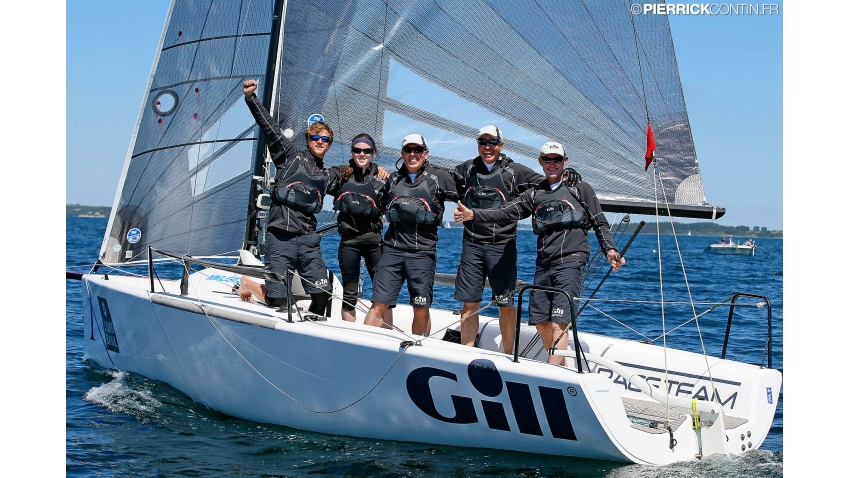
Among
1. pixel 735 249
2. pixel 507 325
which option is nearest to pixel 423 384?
pixel 507 325

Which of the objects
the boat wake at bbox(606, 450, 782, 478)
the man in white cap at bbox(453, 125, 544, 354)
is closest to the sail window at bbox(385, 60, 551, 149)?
the man in white cap at bbox(453, 125, 544, 354)

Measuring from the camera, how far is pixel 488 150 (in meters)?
5.40

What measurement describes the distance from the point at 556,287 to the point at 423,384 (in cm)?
99

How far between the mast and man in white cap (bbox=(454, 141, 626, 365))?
8.00 ft

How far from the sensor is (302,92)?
22.4 feet

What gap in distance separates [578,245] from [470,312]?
0.91 m

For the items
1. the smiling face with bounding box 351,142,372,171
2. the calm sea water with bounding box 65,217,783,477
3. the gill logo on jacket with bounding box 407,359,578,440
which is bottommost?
the calm sea water with bounding box 65,217,783,477

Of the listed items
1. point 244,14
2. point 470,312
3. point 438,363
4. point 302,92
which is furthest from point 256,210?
point 438,363

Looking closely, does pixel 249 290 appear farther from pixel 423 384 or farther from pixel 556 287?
pixel 556 287

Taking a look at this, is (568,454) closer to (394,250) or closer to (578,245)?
(578,245)

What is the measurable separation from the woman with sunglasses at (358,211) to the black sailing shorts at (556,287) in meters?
1.15

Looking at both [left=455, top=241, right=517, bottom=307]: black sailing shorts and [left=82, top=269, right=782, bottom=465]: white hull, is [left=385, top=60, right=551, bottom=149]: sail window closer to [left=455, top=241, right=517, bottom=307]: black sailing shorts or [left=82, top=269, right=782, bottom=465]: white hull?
[left=455, top=241, right=517, bottom=307]: black sailing shorts

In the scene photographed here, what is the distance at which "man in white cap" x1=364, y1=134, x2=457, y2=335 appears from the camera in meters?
5.44
